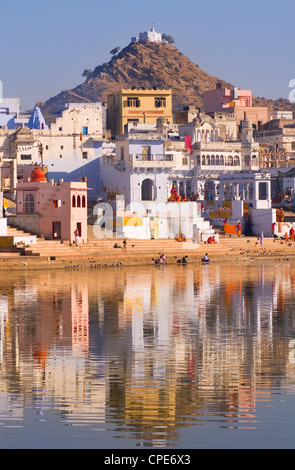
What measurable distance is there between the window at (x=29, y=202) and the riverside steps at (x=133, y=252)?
74.7 inches

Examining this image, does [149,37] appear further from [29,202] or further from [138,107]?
[29,202]

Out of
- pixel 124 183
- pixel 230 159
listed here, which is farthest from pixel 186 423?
pixel 230 159

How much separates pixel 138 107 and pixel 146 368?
64466 millimetres

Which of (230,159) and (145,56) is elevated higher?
(145,56)

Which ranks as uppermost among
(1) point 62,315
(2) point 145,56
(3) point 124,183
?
(2) point 145,56

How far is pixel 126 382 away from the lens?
1748 centimetres

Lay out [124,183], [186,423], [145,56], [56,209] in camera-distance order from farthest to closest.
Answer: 1. [145,56]
2. [124,183]
3. [56,209]
4. [186,423]

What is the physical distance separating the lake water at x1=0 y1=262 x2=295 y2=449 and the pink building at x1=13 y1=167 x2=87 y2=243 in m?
13.1

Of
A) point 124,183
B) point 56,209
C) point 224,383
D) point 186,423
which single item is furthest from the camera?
point 124,183

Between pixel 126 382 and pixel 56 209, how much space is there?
104ft

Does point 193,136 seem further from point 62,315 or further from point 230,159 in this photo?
point 62,315

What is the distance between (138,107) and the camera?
81.9 m

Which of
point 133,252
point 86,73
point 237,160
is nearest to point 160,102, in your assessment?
point 237,160

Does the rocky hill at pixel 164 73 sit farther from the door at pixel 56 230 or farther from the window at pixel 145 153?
the door at pixel 56 230
